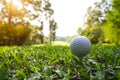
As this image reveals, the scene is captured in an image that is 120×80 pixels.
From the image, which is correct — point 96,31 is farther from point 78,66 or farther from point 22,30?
point 78,66

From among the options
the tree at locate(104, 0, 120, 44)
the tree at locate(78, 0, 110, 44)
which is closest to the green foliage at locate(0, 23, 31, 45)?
the tree at locate(104, 0, 120, 44)

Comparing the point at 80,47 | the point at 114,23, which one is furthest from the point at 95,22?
the point at 80,47

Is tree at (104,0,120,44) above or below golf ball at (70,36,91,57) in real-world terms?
above

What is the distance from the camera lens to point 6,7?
3234 centimetres

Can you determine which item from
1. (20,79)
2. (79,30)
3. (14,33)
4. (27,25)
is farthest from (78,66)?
(79,30)

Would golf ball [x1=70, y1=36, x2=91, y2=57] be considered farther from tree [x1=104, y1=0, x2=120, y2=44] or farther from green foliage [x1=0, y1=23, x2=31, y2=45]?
tree [x1=104, y1=0, x2=120, y2=44]

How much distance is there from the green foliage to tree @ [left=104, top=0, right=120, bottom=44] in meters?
10.7

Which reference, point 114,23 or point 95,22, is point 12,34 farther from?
point 95,22

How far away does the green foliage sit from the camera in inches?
1204

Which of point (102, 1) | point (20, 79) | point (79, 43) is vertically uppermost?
point (102, 1)

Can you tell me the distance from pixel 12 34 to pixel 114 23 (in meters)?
12.9

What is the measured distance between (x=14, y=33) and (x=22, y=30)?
108 cm

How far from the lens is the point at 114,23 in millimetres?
34469

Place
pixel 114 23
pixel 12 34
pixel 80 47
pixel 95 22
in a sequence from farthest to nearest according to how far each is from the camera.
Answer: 1. pixel 95 22
2. pixel 114 23
3. pixel 12 34
4. pixel 80 47
